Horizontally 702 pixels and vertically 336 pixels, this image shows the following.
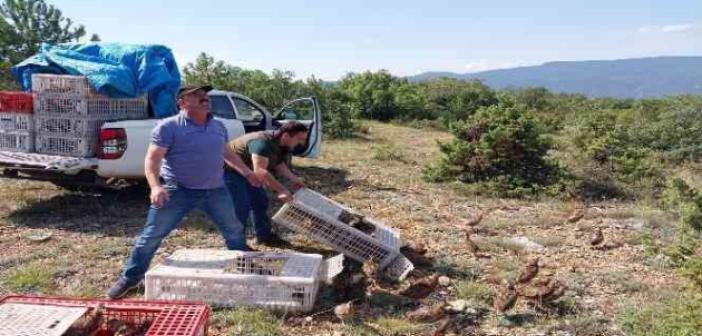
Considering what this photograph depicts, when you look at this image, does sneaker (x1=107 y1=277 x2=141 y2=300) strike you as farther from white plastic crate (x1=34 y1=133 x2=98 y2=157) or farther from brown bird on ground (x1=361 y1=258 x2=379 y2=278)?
white plastic crate (x1=34 y1=133 x2=98 y2=157)

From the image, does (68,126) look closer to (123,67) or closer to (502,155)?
(123,67)

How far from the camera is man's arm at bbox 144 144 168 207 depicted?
416 centimetres

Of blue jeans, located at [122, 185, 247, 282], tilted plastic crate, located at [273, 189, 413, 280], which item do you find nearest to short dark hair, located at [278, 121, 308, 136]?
tilted plastic crate, located at [273, 189, 413, 280]

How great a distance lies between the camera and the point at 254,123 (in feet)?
30.4

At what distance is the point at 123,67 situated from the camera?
7.11 meters

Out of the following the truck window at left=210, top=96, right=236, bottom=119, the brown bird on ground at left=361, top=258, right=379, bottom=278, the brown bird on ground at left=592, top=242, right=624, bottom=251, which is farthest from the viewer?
the truck window at left=210, top=96, right=236, bottom=119

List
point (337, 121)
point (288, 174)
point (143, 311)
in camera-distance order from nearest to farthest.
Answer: point (143, 311)
point (288, 174)
point (337, 121)

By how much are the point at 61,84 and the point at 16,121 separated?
725 mm

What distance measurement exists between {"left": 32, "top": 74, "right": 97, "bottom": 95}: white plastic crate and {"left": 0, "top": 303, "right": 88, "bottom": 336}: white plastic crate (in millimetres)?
4169

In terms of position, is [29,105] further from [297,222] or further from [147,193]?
[297,222]

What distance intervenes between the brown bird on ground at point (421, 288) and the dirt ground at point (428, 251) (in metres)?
0.10

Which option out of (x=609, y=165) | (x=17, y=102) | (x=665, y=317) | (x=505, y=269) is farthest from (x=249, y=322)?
(x=609, y=165)

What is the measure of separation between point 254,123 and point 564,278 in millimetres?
5339

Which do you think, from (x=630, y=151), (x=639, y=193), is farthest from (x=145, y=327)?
(x=630, y=151)
